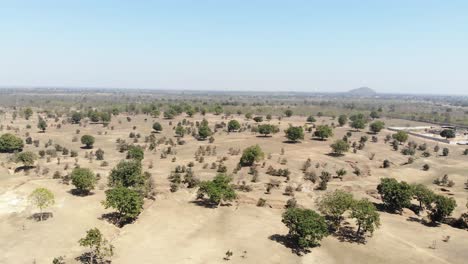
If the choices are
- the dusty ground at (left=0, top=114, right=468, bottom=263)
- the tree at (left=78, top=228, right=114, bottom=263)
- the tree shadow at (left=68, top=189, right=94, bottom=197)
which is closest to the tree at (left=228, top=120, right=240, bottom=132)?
the dusty ground at (left=0, top=114, right=468, bottom=263)

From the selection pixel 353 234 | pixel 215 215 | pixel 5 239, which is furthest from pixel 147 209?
pixel 353 234

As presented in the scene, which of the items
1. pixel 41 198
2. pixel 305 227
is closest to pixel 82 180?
pixel 41 198

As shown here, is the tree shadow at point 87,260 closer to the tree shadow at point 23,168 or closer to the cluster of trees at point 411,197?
the cluster of trees at point 411,197

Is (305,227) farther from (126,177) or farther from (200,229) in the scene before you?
(126,177)

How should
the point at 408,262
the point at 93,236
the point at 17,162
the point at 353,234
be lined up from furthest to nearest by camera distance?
the point at 17,162 < the point at 353,234 < the point at 408,262 < the point at 93,236

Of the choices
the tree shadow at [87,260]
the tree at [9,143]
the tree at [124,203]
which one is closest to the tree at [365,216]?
the tree at [124,203]

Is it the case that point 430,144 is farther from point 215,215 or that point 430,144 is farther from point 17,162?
point 17,162
